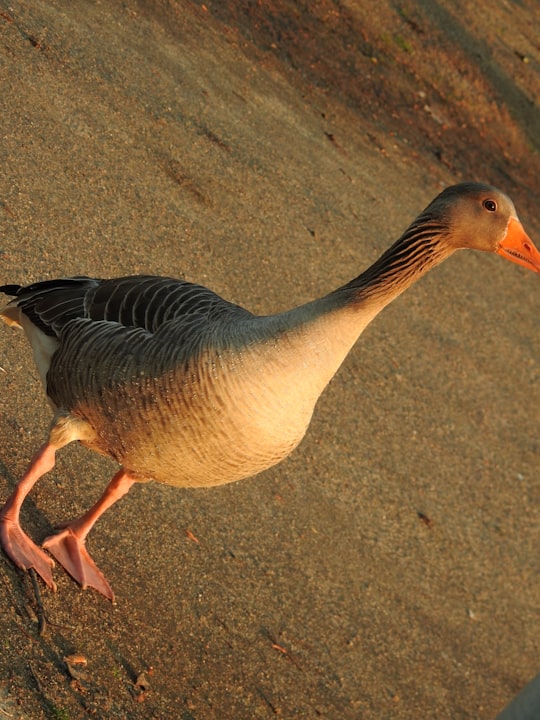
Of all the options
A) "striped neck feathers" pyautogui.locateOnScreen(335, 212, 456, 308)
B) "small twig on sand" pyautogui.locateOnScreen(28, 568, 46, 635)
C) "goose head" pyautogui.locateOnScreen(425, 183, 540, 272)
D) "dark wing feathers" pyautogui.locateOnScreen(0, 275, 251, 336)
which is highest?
"goose head" pyautogui.locateOnScreen(425, 183, 540, 272)

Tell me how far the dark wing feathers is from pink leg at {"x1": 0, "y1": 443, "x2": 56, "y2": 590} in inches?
25.2

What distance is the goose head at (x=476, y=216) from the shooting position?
405 cm

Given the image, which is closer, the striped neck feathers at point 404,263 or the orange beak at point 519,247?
the striped neck feathers at point 404,263

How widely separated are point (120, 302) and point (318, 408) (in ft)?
8.67

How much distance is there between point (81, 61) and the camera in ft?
25.7

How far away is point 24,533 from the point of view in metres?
4.20

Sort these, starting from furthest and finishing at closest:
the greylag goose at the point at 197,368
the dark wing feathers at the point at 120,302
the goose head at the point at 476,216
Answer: the dark wing feathers at the point at 120,302
the goose head at the point at 476,216
the greylag goose at the point at 197,368

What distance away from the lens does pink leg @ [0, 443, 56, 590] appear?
4.07 m

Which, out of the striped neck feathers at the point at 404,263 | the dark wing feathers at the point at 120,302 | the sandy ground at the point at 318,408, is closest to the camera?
the striped neck feathers at the point at 404,263

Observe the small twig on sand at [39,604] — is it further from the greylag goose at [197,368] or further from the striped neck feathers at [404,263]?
the striped neck feathers at [404,263]

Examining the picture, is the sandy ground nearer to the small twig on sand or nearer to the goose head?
the small twig on sand

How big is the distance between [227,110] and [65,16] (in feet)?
5.37

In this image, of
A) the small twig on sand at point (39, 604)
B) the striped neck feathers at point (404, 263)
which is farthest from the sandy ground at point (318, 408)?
the striped neck feathers at point (404, 263)

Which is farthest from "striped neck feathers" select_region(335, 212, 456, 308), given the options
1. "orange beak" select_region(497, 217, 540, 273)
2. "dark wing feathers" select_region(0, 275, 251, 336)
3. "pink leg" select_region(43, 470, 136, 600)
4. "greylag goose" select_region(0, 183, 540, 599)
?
"pink leg" select_region(43, 470, 136, 600)
